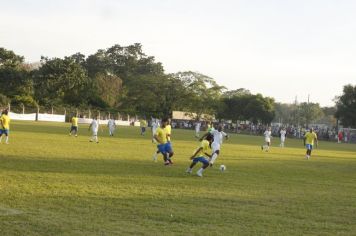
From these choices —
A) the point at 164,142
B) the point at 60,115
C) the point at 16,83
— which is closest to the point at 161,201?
the point at 164,142

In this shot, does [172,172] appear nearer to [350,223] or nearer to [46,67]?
[350,223]

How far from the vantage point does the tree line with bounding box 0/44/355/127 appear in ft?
252

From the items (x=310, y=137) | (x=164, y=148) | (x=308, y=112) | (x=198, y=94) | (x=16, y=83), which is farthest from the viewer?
(x=308, y=112)

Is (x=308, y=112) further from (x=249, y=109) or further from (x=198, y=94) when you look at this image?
(x=198, y=94)

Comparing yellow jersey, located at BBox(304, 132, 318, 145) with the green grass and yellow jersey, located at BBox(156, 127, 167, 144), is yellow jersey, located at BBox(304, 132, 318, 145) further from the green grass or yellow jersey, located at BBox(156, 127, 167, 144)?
yellow jersey, located at BBox(156, 127, 167, 144)

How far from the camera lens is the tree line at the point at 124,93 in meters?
76.9

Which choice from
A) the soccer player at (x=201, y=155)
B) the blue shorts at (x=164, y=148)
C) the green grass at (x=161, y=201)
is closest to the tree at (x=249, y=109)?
the blue shorts at (x=164, y=148)

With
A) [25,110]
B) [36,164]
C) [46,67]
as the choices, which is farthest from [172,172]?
[46,67]

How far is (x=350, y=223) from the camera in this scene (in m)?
9.02

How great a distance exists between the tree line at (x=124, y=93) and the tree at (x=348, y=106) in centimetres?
47

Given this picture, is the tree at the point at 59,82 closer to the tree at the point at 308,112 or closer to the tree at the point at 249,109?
the tree at the point at 249,109

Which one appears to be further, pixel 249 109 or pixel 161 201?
Result: pixel 249 109

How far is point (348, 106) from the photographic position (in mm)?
81875

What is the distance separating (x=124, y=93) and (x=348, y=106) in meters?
41.9
